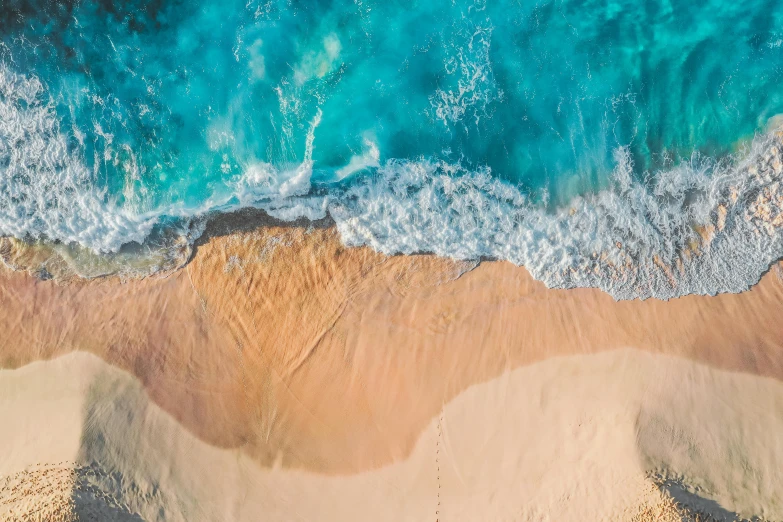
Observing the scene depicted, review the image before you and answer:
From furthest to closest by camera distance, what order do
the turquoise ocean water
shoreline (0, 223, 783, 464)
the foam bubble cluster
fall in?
1. the turquoise ocean water
2. the foam bubble cluster
3. shoreline (0, 223, 783, 464)

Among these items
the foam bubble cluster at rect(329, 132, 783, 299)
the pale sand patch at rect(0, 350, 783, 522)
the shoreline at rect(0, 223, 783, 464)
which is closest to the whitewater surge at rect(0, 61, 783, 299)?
the foam bubble cluster at rect(329, 132, 783, 299)

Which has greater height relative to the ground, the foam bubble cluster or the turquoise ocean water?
the turquoise ocean water

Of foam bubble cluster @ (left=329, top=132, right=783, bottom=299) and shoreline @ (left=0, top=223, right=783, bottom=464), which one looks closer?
shoreline @ (left=0, top=223, right=783, bottom=464)

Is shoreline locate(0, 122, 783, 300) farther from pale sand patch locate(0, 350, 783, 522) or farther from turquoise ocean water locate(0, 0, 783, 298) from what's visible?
pale sand patch locate(0, 350, 783, 522)

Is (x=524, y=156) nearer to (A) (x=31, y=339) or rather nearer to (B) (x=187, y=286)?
(B) (x=187, y=286)

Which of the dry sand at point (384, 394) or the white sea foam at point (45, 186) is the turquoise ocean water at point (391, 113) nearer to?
the white sea foam at point (45, 186)

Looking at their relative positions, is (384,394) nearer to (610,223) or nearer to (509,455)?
(509,455)
